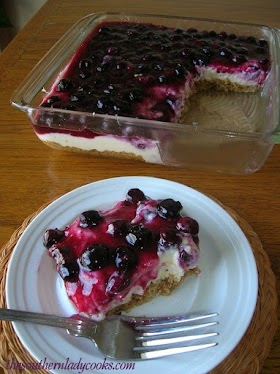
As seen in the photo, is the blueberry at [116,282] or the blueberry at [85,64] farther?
the blueberry at [85,64]

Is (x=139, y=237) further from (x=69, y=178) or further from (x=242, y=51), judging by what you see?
(x=242, y=51)

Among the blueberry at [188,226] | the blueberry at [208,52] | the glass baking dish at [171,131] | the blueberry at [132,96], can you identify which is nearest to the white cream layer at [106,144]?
the glass baking dish at [171,131]

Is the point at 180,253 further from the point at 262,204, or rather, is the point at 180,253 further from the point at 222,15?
the point at 222,15

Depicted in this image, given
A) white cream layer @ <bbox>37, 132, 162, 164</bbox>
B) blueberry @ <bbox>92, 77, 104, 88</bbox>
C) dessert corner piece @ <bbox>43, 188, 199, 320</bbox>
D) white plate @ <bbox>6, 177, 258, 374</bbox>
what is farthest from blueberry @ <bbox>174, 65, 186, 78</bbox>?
dessert corner piece @ <bbox>43, 188, 199, 320</bbox>

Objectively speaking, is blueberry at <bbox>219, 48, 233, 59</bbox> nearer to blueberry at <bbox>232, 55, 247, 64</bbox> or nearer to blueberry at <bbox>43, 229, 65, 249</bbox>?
blueberry at <bbox>232, 55, 247, 64</bbox>

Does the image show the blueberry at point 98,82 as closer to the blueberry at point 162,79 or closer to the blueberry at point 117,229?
the blueberry at point 162,79

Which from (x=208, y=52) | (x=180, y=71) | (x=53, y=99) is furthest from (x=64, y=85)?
(x=208, y=52)
